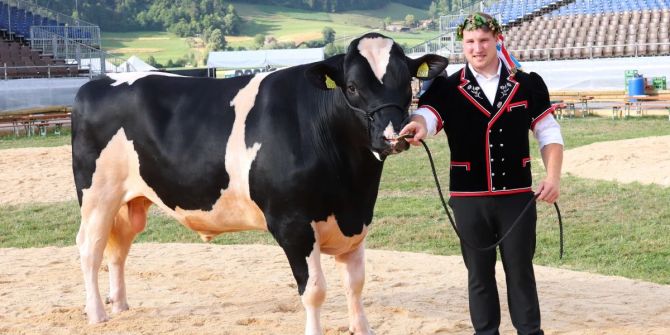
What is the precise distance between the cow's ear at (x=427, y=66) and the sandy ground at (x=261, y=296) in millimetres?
1823

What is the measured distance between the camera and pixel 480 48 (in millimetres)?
4711

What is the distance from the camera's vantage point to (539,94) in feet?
15.8

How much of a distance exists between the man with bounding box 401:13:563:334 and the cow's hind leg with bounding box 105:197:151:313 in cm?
282

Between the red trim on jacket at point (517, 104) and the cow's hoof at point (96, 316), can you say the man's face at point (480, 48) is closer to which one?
the red trim on jacket at point (517, 104)

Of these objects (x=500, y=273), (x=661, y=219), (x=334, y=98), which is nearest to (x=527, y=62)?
(x=661, y=219)

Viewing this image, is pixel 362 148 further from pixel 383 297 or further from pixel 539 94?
pixel 383 297

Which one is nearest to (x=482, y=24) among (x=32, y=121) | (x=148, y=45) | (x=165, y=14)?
(x=32, y=121)

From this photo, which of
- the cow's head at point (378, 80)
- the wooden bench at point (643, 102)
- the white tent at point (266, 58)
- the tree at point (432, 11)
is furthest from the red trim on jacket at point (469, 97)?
the tree at point (432, 11)

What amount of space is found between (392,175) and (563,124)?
371 inches

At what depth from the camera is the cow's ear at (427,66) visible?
16.6 feet

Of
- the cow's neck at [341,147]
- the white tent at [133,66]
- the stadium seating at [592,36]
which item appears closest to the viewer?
the cow's neck at [341,147]

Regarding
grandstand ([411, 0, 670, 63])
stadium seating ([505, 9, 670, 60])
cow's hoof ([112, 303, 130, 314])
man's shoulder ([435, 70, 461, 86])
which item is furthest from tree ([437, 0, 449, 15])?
man's shoulder ([435, 70, 461, 86])

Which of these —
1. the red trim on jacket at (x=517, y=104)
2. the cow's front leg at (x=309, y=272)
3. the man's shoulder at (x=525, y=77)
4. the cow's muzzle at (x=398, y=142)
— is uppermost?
the man's shoulder at (x=525, y=77)

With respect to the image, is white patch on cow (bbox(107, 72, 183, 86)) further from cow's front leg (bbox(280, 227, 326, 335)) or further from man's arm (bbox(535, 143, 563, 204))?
man's arm (bbox(535, 143, 563, 204))
